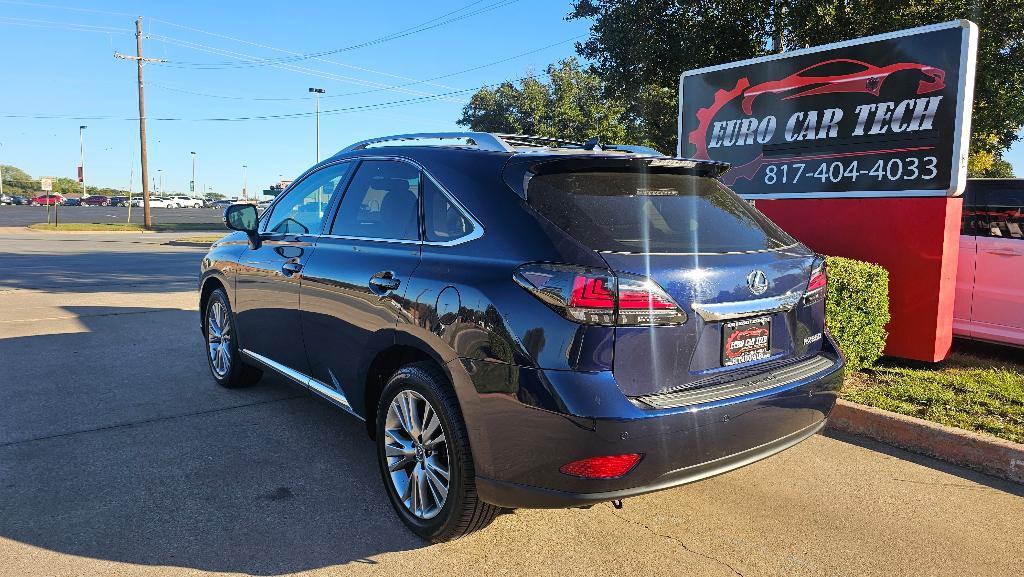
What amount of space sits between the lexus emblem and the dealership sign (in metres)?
3.64

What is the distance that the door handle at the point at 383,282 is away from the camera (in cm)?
327

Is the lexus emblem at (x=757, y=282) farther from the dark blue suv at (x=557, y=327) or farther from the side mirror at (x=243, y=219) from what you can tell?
the side mirror at (x=243, y=219)

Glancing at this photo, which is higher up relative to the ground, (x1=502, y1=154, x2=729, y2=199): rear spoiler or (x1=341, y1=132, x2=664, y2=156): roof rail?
(x1=341, y1=132, x2=664, y2=156): roof rail

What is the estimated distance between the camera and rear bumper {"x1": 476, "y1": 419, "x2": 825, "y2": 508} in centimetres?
258

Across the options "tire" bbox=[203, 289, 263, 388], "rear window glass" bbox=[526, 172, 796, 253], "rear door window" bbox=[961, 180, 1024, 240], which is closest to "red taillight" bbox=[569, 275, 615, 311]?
"rear window glass" bbox=[526, 172, 796, 253]

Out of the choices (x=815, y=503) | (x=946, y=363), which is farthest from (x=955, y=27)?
(x=815, y=503)

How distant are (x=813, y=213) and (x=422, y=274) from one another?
4.71 metres

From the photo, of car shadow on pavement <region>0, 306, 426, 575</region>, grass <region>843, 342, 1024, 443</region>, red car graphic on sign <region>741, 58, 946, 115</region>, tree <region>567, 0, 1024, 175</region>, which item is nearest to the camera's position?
car shadow on pavement <region>0, 306, 426, 575</region>

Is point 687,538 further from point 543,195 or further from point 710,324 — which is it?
point 543,195

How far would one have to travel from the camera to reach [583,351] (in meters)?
2.49

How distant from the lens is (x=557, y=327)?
2.52 m

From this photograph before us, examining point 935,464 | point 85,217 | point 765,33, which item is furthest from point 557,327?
point 85,217

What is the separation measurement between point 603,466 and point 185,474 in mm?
2465

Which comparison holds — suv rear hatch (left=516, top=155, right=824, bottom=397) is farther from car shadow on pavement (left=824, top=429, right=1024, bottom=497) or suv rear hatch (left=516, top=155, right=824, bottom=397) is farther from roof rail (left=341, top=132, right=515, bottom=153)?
car shadow on pavement (left=824, top=429, right=1024, bottom=497)
